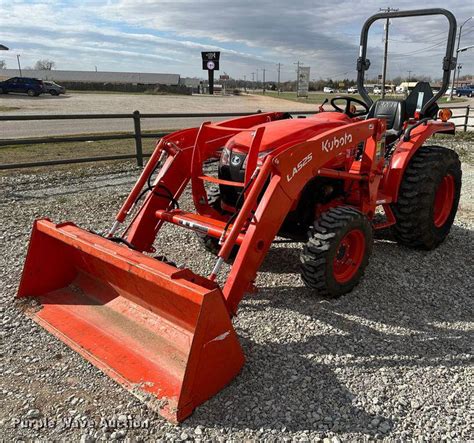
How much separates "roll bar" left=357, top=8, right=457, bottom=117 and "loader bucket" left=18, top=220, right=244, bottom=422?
12.6 feet

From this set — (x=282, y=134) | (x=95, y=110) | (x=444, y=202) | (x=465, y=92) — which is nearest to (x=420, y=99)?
(x=444, y=202)

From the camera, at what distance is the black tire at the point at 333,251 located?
360 centimetres

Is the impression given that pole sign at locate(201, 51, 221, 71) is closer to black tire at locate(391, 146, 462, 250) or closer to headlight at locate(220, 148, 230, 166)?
black tire at locate(391, 146, 462, 250)

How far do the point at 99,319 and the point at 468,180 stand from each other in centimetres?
770

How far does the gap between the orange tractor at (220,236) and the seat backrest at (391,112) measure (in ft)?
0.54

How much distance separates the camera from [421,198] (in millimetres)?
4707

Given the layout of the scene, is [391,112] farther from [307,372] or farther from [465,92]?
[465,92]

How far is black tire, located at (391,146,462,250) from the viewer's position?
15.5 ft

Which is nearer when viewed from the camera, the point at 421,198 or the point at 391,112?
the point at 421,198

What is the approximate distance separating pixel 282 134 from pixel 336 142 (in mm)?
456

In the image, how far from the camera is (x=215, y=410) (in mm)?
2650

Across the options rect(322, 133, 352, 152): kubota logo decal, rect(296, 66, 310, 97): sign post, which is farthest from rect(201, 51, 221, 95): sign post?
rect(322, 133, 352, 152): kubota logo decal

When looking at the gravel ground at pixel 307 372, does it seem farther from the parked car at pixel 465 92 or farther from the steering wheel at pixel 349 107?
the parked car at pixel 465 92

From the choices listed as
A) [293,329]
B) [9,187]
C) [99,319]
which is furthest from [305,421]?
[9,187]
